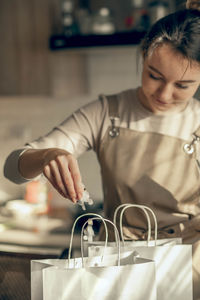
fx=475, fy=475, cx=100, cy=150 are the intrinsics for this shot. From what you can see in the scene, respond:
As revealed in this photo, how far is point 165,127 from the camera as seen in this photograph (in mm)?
1317

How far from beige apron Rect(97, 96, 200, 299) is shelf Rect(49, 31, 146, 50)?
0.99 m

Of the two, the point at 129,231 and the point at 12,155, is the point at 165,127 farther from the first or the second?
the point at 12,155

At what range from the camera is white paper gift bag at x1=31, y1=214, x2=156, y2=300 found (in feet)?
2.84

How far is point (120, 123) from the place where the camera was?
135 centimetres

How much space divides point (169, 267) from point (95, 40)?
1547 mm

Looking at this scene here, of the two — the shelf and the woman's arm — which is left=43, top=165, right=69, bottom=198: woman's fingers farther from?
the shelf

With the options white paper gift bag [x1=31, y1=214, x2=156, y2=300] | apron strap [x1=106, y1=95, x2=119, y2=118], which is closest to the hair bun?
apron strap [x1=106, y1=95, x2=119, y2=118]

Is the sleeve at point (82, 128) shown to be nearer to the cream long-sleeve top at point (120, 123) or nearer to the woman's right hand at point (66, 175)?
the cream long-sleeve top at point (120, 123)

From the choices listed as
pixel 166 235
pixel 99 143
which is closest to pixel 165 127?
pixel 99 143

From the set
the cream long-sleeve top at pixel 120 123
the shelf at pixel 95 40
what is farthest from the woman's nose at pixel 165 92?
the shelf at pixel 95 40

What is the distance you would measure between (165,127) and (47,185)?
1613 mm

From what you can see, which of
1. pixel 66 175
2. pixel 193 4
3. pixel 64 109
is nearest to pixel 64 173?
pixel 66 175

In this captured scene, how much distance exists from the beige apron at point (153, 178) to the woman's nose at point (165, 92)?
15cm

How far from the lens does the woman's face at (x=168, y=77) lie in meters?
1.15
